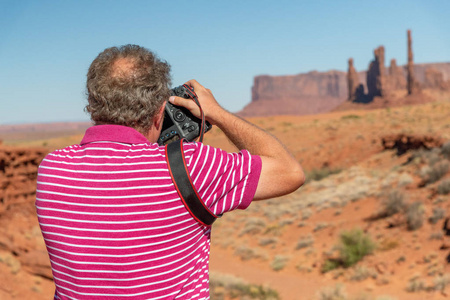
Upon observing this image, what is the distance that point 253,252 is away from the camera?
11.6m

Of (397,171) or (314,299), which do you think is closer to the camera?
(314,299)

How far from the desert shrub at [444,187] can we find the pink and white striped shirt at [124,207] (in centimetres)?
1089

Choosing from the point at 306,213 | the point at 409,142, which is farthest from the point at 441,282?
the point at 409,142

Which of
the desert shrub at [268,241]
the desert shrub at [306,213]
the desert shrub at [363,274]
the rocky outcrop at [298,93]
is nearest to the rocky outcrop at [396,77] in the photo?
the rocky outcrop at [298,93]

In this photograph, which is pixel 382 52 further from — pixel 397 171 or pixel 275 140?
pixel 275 140

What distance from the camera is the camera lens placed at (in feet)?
5.95

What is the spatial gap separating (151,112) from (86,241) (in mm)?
521

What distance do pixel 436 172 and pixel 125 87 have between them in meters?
12.3

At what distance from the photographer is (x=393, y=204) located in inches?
433

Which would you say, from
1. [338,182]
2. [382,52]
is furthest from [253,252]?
[382,52]

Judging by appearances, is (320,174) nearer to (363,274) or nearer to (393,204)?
(393,204)

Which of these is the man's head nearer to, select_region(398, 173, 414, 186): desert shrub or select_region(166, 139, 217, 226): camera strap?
select_region(166, 139, 217, 226): camera strap

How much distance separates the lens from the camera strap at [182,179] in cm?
142

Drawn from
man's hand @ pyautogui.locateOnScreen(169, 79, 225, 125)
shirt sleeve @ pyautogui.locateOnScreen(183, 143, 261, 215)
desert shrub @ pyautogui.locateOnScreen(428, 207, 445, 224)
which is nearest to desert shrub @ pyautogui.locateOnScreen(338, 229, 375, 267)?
desert shrub @ pyautogui.locateOnScreen(428, 207, 445, 224)
